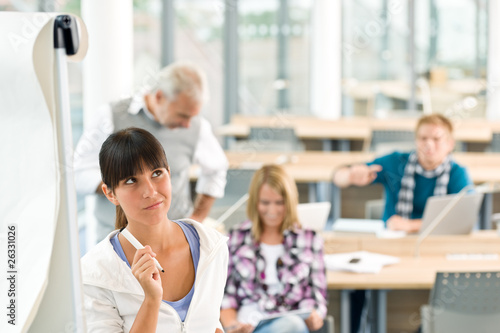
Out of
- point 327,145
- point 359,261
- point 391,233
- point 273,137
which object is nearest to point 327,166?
point 273,137

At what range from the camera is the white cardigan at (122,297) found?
702 millimetres

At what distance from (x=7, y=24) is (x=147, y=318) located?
315 mm

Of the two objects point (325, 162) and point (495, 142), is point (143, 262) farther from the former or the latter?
point (495, 142)

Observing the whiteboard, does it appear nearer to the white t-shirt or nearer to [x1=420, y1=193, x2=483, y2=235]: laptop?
the white t-shirt

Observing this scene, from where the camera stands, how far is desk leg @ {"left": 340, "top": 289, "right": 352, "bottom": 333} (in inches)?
120

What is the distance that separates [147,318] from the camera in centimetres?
68

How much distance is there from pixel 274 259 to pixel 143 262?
6.65 ft

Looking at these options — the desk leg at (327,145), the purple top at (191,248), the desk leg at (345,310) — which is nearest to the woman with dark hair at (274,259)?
the desk leg at (345,310)

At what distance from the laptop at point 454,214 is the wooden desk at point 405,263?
0.04 metres

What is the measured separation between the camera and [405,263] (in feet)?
10.3

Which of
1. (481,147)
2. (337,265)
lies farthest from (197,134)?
(481,147)

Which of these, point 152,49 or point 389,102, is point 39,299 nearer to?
point 152,49

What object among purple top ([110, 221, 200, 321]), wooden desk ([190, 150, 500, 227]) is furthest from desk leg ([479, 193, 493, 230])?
purple top ([110, 221, 200, 321])

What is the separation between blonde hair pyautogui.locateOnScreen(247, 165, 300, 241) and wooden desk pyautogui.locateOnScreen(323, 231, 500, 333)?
390 mm
